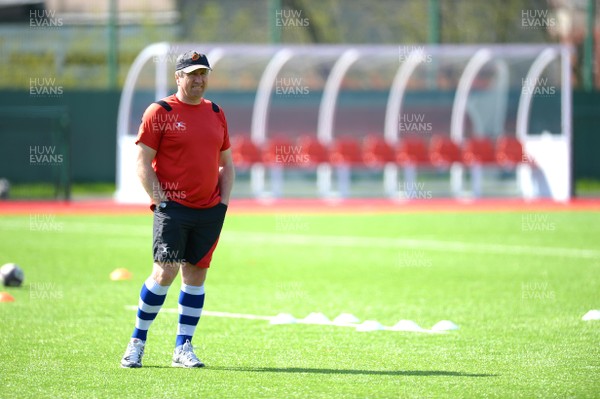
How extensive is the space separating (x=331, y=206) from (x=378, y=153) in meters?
2.36

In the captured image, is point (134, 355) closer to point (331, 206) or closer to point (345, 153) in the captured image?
point (331, 206)

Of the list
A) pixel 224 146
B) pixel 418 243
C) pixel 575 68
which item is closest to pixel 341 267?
pixel 418 243

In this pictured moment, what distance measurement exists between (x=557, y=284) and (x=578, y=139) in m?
18.4

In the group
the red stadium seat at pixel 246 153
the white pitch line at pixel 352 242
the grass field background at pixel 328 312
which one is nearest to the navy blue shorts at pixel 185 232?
the grass field background at pixel 328 312

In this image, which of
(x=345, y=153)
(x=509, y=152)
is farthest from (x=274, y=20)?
(x=509, y=152)

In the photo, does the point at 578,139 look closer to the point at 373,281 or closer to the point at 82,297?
the point at 373,281

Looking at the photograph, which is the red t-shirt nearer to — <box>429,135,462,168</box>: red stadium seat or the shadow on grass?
the shadow on grass

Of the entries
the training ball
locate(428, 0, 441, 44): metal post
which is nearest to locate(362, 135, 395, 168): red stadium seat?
locate(428, 0, 441, 44): metal post

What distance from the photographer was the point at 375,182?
27.0 meters

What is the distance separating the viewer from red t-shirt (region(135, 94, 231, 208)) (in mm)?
7746

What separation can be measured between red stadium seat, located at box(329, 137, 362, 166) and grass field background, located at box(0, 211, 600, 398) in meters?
6.23

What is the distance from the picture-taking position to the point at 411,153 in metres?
25.9

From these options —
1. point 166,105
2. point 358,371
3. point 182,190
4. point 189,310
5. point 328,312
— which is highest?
point 166,105

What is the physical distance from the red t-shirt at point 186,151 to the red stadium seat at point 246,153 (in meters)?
17.5
